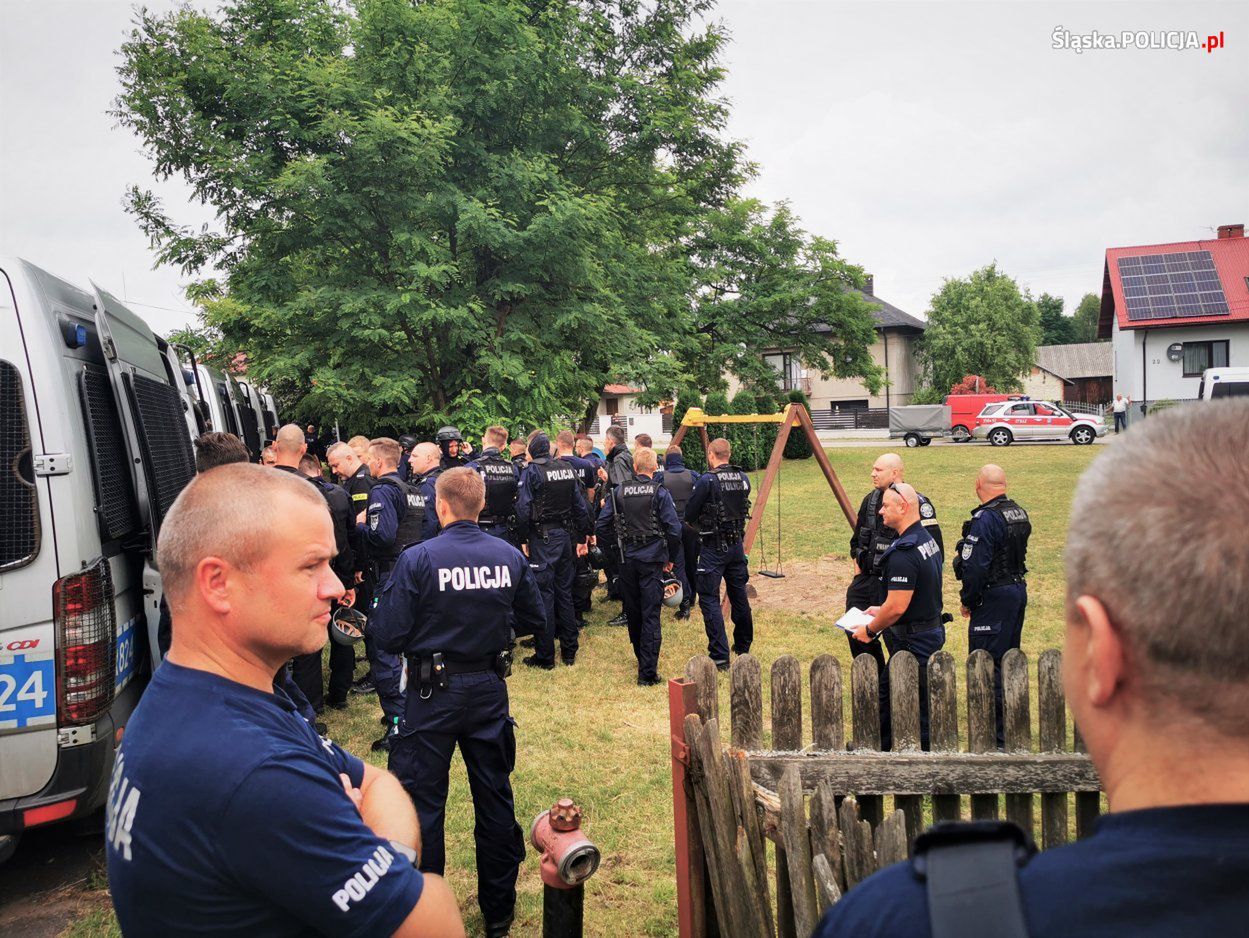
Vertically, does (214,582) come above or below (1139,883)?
above

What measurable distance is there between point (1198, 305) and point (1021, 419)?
9.22 m

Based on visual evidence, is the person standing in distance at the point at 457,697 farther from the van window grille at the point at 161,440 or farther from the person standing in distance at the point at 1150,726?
the person standing in distance at the point at 1150,726

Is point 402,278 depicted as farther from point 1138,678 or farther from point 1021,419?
point 1021,419

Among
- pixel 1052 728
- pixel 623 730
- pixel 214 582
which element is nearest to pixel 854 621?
pixel 1052 728

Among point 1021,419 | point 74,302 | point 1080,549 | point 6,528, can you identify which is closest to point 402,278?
point 74,302

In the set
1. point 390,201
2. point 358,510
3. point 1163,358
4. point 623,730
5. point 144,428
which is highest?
point 390,201

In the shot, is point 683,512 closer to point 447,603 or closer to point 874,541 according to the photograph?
point 874,541

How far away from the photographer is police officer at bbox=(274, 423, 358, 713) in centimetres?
646

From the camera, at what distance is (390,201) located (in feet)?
40.8

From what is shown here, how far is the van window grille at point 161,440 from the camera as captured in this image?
14.1 feet

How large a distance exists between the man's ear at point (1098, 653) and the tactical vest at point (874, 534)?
5.35m

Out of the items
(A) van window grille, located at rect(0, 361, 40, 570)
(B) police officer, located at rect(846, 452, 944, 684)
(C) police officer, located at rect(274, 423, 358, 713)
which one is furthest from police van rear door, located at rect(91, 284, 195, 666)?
(B) police officer, located at rect(846, 452, 944, 684)

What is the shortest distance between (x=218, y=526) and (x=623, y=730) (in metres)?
5.35

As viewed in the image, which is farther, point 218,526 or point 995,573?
point 995,573
